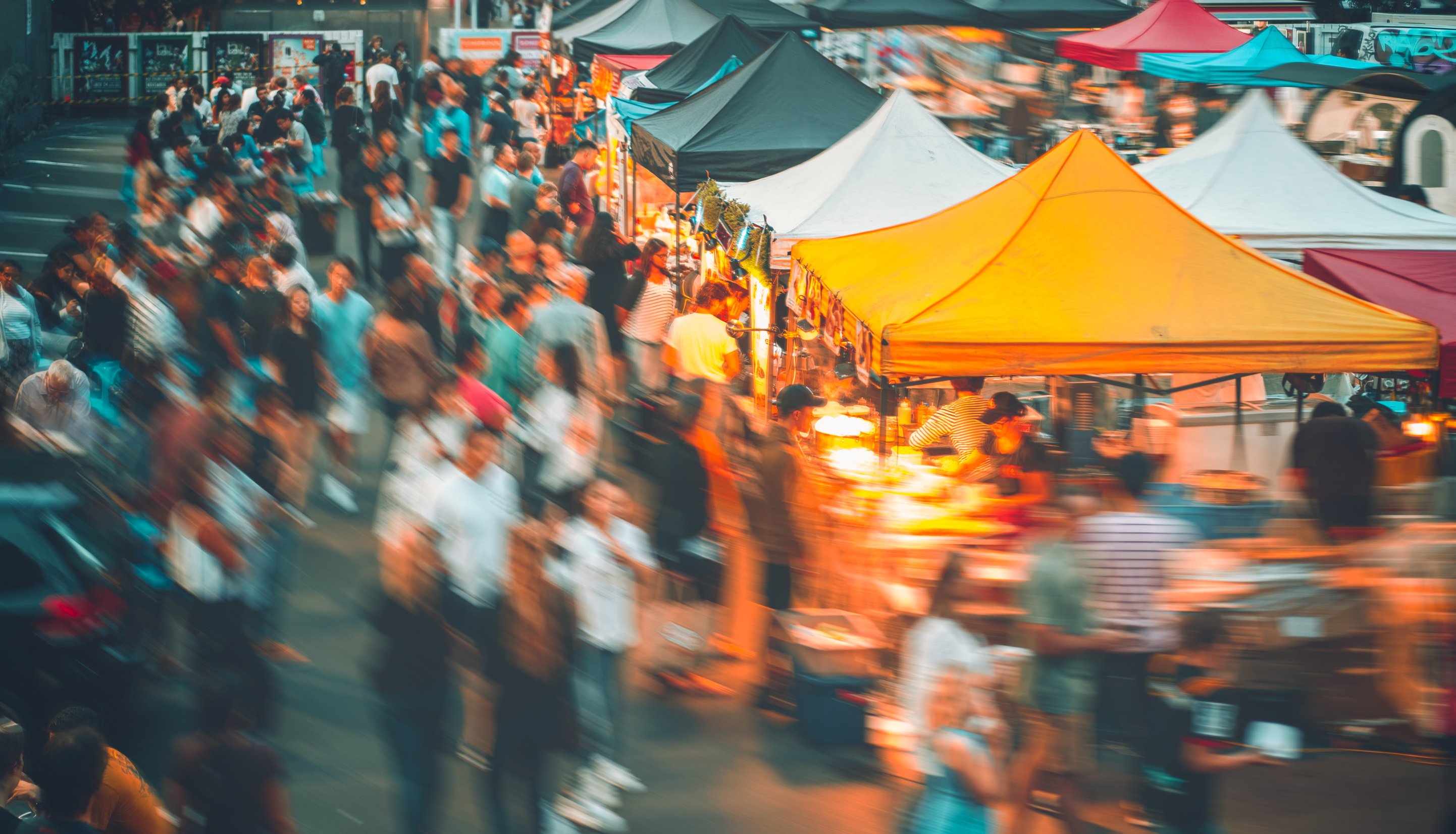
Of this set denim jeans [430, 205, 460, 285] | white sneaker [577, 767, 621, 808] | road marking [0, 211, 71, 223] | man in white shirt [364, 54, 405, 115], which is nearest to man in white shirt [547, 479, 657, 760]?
white sneaker [577, 767, 621, 808]

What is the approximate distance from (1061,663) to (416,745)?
2.58m

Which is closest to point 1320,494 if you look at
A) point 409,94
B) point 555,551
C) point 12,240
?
point 555,551

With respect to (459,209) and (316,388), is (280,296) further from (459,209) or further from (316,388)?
(459,209)

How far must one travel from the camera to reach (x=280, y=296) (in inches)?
361

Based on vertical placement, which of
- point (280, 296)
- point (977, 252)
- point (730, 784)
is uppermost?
point (977, 252)

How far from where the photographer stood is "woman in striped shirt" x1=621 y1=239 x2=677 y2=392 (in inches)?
424

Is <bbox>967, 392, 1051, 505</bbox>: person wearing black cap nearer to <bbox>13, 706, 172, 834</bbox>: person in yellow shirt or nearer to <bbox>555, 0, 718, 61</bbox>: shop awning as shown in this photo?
<bbox>13, 706, 172, 834</bbox>: person in yellow shirt

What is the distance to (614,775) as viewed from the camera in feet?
19.4

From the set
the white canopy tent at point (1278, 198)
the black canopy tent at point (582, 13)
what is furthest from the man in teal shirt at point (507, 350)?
the black canopy tent at point (582, 13)

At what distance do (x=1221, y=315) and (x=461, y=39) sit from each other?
25.5 meters

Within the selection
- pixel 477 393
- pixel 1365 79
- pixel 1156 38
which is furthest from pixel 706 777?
pixel 1156 38

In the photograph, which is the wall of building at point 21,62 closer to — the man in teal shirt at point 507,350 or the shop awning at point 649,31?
the shop awning at point 649,31

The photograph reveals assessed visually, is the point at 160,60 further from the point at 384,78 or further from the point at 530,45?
the point at 384,78

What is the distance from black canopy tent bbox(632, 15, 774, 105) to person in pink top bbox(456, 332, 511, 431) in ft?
29.5
